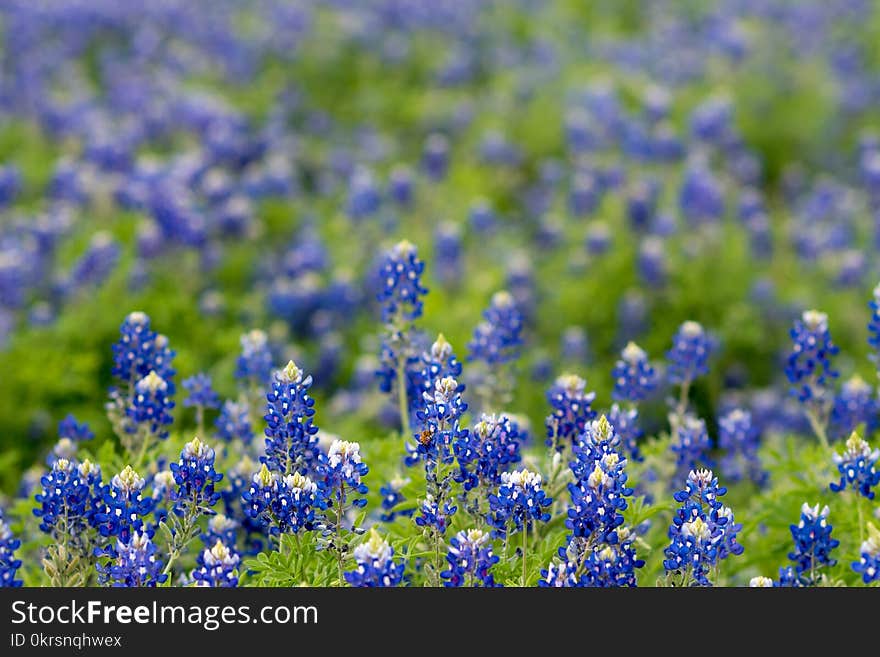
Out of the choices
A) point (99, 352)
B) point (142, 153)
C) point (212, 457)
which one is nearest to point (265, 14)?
Answer: point (142, 153)

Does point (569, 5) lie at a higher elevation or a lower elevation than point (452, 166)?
higher

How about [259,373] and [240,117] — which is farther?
[240,117]

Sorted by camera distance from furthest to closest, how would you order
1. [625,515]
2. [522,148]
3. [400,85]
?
[400,85]
[522,148]
[625,515]

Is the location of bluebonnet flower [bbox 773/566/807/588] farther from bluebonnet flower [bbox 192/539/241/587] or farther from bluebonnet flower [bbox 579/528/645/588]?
bluebonnet flower [bbox 192/539/241/587]

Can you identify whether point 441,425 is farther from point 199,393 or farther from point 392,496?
point 199,393

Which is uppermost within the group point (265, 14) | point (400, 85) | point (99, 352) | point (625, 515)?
point (265, 14)

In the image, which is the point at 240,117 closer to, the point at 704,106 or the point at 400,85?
the point at 400,85

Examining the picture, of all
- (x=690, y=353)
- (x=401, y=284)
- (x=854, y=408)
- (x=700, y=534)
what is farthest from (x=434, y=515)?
(x=854, y=408)
